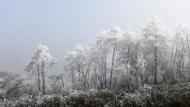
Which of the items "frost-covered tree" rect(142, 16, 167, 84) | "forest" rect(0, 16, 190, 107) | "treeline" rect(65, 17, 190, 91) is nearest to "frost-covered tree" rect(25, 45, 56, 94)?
"forest" rect(0, 16, 190, 107)

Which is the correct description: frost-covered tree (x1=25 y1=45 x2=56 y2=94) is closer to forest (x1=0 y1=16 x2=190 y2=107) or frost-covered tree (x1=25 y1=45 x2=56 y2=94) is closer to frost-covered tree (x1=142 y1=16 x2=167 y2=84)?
forest (x1=0 y1=16 x2=190 y2=107)

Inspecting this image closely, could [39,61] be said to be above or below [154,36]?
Result: below

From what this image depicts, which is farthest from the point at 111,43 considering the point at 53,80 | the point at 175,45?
the point at 53,80

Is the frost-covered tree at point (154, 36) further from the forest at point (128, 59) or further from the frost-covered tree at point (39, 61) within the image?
the frost-covered tree at point (39, 61)

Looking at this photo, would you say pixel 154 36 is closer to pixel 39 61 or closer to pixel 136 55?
pixel 136 55

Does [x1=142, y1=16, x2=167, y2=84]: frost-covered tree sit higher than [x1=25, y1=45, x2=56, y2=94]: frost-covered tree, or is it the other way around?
[x1=142, y1=16, x2=167, y2=84]: frost-covered tree

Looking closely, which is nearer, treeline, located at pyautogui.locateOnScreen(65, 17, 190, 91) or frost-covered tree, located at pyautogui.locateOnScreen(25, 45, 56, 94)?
treeline, located at pyautogui.locateOnScreen(65, 17, 190, 91)

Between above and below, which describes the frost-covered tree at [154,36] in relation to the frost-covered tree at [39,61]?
above

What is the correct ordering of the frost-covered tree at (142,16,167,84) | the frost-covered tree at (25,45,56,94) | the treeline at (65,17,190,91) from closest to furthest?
the frost-covered tree at (142,16,167,84) → the treeline at (65,17,190,91) → the frost-covered tree at (25,45,56,94)

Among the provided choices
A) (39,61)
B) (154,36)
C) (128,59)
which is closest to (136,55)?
(128,59)

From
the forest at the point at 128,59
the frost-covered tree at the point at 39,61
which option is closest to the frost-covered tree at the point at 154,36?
the forest at the point at 128,59

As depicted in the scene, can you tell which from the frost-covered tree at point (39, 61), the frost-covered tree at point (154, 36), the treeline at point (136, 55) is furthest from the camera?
the frost-covered tree at point (39, 61)

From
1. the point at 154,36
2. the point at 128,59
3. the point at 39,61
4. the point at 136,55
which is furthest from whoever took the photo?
the point at 39,61

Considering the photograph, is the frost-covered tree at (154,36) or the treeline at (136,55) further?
the treeline at (136,55)
